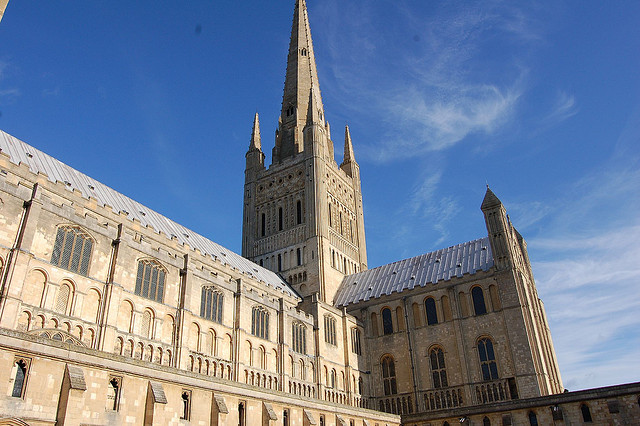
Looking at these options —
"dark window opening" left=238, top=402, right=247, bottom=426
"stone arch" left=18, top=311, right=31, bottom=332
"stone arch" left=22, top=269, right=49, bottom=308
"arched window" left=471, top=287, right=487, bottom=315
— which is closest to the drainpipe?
"arched window" left=471, top=287, right=487, bottom=315

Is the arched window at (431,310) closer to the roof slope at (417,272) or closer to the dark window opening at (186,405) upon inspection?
the roof slope at (417,272)

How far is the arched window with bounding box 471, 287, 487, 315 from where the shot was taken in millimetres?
46469

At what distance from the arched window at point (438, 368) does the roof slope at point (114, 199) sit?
51.1 ft

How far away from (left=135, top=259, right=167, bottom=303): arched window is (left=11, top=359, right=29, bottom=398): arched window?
12788mm

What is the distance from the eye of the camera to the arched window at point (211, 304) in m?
35.8

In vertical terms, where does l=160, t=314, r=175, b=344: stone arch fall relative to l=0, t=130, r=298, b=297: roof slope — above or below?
below

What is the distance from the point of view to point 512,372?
42406 millimetres

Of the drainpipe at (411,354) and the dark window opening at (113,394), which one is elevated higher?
the drainpipe at (411,354)

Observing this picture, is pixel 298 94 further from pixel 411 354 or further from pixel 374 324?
pixel 411 354

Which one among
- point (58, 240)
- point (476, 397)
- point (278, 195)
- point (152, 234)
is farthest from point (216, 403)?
point (278, 195)

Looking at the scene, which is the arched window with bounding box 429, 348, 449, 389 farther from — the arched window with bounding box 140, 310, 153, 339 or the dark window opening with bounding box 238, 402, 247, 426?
the arched window with bounding box 140, 310, 153, 339

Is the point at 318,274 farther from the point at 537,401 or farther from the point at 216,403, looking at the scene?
the point at 216,403

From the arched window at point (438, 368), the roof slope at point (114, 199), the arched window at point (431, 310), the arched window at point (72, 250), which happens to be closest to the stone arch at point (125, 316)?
the arched window at point (72, 250)

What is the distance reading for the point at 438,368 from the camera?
46.6m
